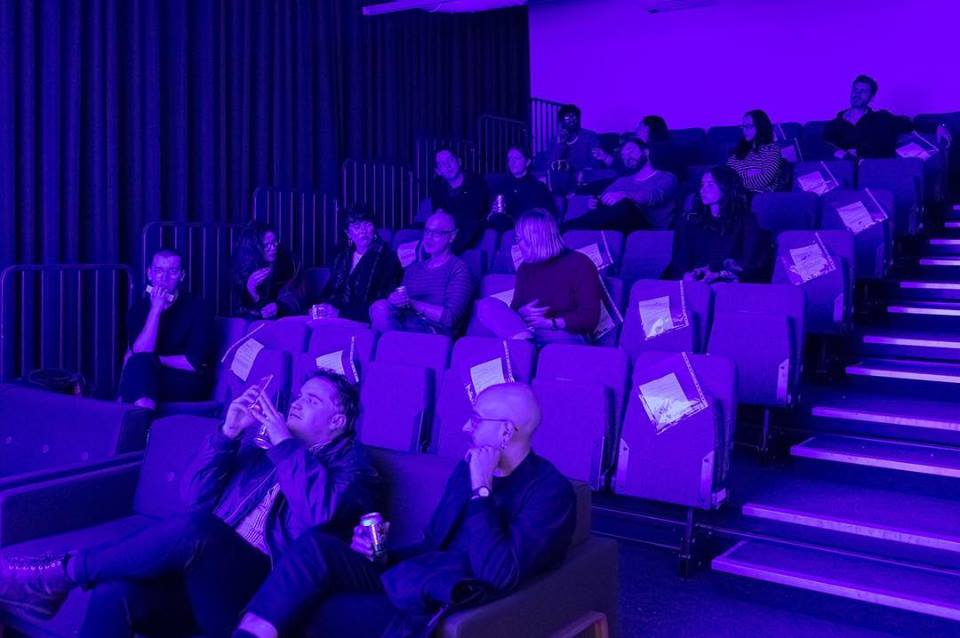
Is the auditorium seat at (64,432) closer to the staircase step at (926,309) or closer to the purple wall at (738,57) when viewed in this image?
the staircase step at (926,309)

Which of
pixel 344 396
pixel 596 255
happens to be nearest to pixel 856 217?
pixel 596 255

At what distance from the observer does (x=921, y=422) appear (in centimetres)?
378

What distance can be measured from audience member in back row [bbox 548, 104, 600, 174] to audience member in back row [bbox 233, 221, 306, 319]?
9.12ft

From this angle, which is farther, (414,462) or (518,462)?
(414,462)

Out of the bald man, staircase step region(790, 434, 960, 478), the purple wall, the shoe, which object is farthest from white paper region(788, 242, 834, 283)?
the purple wall

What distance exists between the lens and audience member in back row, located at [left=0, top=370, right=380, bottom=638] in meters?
2.34

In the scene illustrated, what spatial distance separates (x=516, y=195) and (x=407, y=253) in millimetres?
1042

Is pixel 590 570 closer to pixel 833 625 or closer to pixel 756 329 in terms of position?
pixel 833 625

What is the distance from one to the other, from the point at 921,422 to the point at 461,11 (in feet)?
19.7

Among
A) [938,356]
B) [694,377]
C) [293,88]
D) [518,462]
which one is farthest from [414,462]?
[293,88]

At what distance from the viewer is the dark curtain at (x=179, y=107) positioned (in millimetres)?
5602

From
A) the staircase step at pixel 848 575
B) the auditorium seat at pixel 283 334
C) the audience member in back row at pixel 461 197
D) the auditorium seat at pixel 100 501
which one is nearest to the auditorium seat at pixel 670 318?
the staircase step at pixel 848 575

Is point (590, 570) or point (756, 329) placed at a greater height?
point (756, 329)

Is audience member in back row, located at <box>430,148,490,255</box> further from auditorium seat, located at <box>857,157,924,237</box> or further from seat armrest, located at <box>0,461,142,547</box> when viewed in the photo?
seat armrest, located at <box>0,461,142,547</box>
